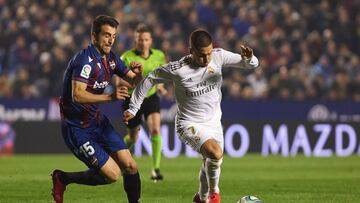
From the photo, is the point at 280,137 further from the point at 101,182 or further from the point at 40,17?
the point at 101,182

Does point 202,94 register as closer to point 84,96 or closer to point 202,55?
point 202,55

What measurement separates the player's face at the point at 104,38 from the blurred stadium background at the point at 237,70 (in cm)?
1123

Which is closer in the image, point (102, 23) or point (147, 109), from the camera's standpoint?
point (102, 23)

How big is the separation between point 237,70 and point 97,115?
534 inches

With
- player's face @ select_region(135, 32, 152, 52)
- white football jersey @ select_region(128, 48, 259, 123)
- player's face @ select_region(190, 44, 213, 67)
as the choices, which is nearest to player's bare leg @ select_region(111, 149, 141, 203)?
white football jersey @ select_region(128, 48, 259, 123)

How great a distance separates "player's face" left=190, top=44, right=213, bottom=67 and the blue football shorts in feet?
3.75

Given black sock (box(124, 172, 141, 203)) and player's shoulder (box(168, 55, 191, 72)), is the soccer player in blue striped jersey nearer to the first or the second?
black sock (box(124, 172, 141, 203))

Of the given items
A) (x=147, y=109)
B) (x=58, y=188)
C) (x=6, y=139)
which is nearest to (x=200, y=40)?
(x=58, y=188)

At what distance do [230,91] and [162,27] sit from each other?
9.28 feet

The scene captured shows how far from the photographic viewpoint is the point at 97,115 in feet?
31.7

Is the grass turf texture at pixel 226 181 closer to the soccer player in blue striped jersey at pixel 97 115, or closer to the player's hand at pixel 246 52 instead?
the soccer player in blue striped jersey at pixel 97 115

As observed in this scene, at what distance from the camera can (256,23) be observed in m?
24.5

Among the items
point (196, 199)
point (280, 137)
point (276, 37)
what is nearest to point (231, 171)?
point (280, 137)

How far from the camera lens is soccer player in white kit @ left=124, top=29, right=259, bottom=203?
9.66 meters
